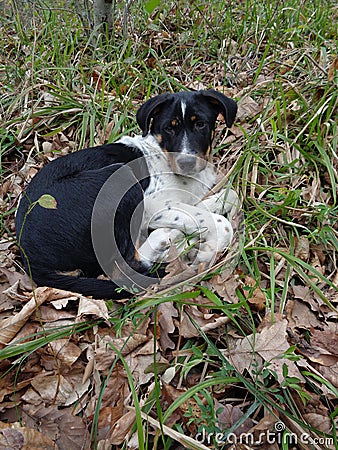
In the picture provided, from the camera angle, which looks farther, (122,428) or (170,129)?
(170,129)

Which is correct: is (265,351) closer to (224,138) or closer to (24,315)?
(24,315)

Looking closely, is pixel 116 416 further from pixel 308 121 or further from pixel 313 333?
pixel 308 121

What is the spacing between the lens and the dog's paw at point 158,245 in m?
2.72

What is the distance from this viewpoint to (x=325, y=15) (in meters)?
4.32

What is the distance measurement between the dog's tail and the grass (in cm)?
12

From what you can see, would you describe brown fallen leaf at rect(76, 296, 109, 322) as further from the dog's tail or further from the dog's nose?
the dog's nose

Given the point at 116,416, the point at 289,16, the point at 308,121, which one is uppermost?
the point at 289,16

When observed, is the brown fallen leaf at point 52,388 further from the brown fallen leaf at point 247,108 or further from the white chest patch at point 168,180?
the brown fallen leaf at point 247,108

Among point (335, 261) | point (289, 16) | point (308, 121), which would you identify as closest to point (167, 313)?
point (335, 261)

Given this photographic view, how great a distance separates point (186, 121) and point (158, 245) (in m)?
0.86

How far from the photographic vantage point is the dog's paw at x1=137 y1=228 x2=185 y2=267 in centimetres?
272

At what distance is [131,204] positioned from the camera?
2799mm

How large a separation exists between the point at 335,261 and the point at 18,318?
180 cm

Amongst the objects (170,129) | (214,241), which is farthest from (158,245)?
(170,129)
